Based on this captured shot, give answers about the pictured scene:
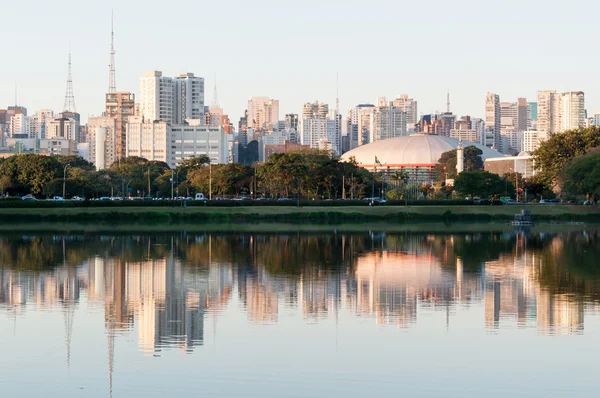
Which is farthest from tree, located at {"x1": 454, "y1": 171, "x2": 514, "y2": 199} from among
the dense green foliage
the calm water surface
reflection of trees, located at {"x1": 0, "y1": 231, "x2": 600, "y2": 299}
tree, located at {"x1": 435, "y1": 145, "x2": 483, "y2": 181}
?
the calm water surface

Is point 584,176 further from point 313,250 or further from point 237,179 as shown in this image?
point 313,250

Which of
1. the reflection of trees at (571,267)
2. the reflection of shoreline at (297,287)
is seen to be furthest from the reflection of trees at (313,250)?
the reflection of shoreline at (297,287)

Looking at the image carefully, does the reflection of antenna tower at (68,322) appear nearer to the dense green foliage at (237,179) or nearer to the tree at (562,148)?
the dense green foliage at (237,179)

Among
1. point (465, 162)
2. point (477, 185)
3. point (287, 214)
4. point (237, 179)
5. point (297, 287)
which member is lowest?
point (297, 287)

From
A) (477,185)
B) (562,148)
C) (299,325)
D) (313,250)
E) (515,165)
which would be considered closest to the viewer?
(299,325)

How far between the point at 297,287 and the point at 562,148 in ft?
325

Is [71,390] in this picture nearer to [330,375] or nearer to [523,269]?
[330,375]

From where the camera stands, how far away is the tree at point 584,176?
315 ft

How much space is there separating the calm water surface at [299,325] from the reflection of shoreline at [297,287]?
76 millimetres

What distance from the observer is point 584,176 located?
9819 centimetres

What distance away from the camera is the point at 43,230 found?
78.6 m

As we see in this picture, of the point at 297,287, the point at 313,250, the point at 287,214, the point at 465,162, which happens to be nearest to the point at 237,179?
the point at 287,214

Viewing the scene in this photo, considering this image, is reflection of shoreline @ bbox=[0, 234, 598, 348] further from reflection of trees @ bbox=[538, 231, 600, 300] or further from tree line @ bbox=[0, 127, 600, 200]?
tree line @ bbox=[0, 127, 600, 200]

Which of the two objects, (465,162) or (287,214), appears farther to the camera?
(465,162)
